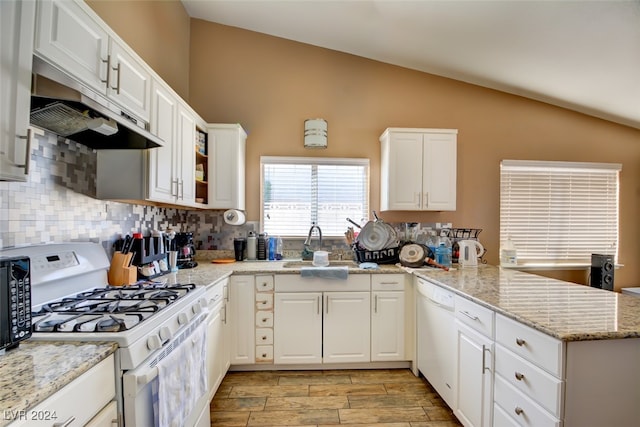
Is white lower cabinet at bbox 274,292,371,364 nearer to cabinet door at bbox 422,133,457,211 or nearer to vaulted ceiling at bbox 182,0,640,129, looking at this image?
cabinet door at bbox 422,133,457,211

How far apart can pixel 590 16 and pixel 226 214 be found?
3174mm

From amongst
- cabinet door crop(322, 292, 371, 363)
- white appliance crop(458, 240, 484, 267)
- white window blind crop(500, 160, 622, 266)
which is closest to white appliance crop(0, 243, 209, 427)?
cabinet door crop(322, 292, 371, 363)

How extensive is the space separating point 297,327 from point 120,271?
137 centimetres

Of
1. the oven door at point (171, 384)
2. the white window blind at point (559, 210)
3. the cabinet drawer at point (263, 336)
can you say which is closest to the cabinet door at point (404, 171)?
the white window blind at point (559, 210)

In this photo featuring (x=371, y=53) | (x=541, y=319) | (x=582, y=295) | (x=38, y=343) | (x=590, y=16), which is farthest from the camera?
(x=371, y=53)

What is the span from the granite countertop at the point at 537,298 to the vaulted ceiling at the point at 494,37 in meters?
1.81

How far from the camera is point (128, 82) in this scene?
1.52m

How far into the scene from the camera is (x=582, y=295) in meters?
1.54

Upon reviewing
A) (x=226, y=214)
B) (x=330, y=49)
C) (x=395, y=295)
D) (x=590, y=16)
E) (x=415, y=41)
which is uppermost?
(x=330, y=49)

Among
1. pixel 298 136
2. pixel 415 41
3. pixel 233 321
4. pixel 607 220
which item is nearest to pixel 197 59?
pixel 298 136

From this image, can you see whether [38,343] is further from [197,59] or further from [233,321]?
[197,59]

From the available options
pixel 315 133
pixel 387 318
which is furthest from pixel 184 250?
pixel 387 318

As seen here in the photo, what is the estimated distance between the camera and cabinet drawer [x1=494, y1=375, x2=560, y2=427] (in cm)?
110

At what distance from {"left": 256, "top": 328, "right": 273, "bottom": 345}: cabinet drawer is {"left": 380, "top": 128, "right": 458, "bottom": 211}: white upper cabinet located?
164 cm
